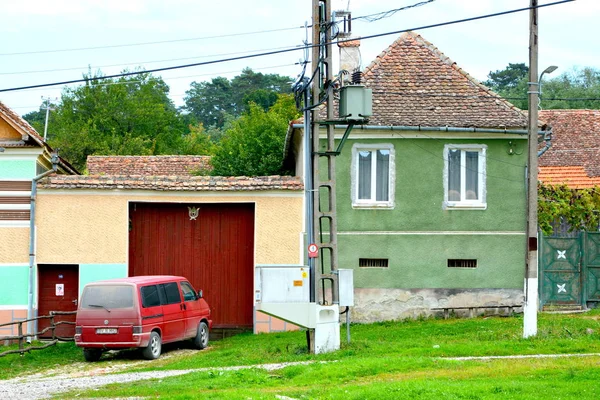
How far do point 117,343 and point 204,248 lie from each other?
19.5 feet

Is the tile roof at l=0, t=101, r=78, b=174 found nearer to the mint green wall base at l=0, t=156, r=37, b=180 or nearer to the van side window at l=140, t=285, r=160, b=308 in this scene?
the mint green wall base at l=0, t=156, r=37, b=180

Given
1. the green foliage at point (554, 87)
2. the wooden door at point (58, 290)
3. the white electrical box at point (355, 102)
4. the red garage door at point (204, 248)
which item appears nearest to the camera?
the white electrical box at point (355, 102)

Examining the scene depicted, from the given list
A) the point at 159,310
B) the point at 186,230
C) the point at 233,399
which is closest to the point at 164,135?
the point at 186,230

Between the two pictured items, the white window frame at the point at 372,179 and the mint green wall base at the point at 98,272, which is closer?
the mint green wall base at the point at 98,272

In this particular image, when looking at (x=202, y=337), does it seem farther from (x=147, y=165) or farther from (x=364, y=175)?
(x=147, y=165)

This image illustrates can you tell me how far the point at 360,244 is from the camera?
25.1 m

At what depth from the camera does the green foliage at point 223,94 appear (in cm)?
9462

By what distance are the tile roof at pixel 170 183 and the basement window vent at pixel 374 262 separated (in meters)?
2.56

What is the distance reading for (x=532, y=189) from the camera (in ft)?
64.2

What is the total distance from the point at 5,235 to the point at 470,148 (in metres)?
12.3

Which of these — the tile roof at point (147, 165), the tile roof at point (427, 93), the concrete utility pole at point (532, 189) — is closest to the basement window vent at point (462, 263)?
the tile roof at point (427, 93)

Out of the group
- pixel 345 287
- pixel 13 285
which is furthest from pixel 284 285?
pixel 13 285

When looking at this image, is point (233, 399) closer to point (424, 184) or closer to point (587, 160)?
point (424, 184)

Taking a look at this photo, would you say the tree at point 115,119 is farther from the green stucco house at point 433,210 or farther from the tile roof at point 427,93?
the green stucco house at point 433,210
